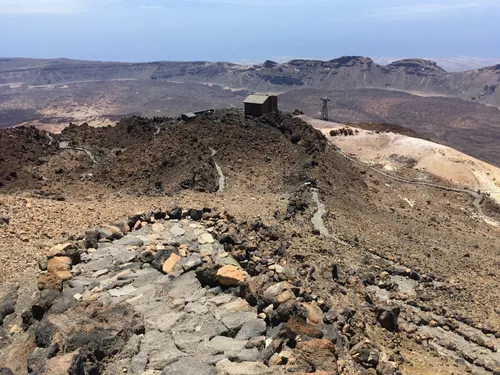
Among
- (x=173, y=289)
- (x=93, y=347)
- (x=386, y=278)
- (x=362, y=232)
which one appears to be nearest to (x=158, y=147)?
(x=362, y=232)

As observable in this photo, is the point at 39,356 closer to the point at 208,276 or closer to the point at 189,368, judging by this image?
the point at 189,368

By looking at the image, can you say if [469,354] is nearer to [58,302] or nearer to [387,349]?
[387,349]

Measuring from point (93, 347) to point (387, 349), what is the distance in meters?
7.39

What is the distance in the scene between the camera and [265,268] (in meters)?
10.6

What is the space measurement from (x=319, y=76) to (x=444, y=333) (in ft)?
484

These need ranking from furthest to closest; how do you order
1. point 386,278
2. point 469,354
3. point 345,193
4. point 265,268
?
point 345,193
point 386,278
point 469,354
point 265,268

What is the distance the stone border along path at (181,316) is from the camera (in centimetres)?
714

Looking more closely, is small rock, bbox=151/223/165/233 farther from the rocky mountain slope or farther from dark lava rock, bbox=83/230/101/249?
dark lava rock, bbox=83/230/101/249

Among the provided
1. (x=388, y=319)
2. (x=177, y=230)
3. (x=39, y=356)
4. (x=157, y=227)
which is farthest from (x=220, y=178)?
(x=39, y=356)

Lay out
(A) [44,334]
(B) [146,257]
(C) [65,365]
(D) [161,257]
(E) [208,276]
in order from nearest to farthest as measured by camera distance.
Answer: (C) [65,365] → (A) [44,334] → (E) [208,276] → (D) [161,257] → (B) [146,257]

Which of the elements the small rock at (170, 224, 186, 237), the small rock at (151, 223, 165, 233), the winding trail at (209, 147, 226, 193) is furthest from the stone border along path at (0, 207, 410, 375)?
the winding trail at (209, 147, 226, 193)

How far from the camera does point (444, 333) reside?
13219 millimetres

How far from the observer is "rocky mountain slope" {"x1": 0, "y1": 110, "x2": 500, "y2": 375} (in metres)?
7.55

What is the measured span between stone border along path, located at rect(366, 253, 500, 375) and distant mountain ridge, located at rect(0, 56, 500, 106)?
127m
